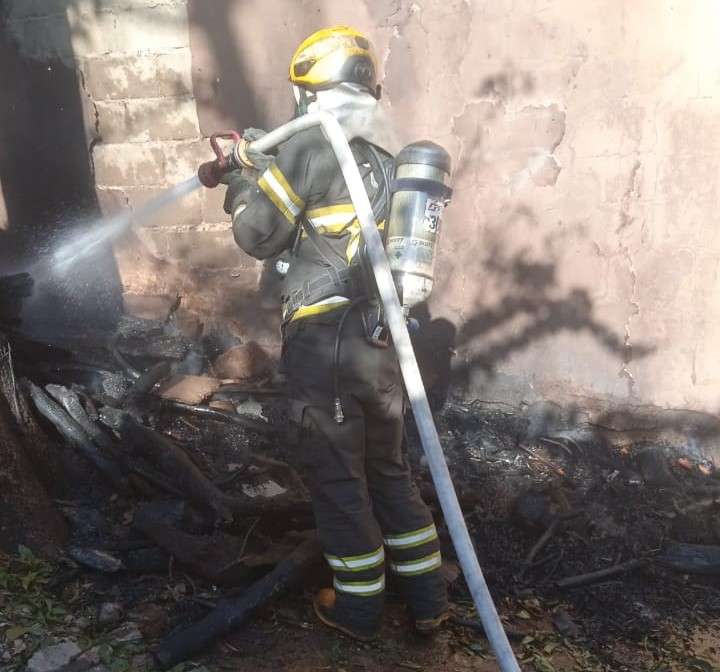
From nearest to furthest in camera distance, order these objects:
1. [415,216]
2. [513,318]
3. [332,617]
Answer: [415,216] < [332,617] < [513,318]

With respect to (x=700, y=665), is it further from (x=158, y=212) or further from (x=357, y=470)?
(x=158, y=212)

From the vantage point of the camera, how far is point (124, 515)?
344cm

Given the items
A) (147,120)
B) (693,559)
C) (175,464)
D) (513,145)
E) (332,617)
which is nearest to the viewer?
(332,617)

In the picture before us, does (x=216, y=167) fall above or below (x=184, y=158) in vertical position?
below

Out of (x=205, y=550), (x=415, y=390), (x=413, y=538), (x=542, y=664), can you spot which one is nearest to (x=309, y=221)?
(x=415, y=390)

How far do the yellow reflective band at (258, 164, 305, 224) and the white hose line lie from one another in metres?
0.22

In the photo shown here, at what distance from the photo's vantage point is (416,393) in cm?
254

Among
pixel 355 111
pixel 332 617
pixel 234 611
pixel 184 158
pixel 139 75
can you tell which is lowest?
pixel 332 617

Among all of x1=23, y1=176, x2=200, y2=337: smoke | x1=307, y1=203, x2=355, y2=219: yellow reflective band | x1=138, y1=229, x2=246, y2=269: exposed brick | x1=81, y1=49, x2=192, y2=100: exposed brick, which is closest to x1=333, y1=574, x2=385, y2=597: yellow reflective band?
x1=307, y1=203, x2=355, y2=219: yellow reflective band

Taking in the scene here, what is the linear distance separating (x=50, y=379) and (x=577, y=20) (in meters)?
3.70

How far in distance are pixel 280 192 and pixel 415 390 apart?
0.91 metres

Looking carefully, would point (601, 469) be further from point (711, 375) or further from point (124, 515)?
point (124, 515)

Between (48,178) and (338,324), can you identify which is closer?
(338,324)

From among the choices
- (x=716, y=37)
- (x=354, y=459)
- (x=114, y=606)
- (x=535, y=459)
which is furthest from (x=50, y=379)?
(x=716, y=37)
